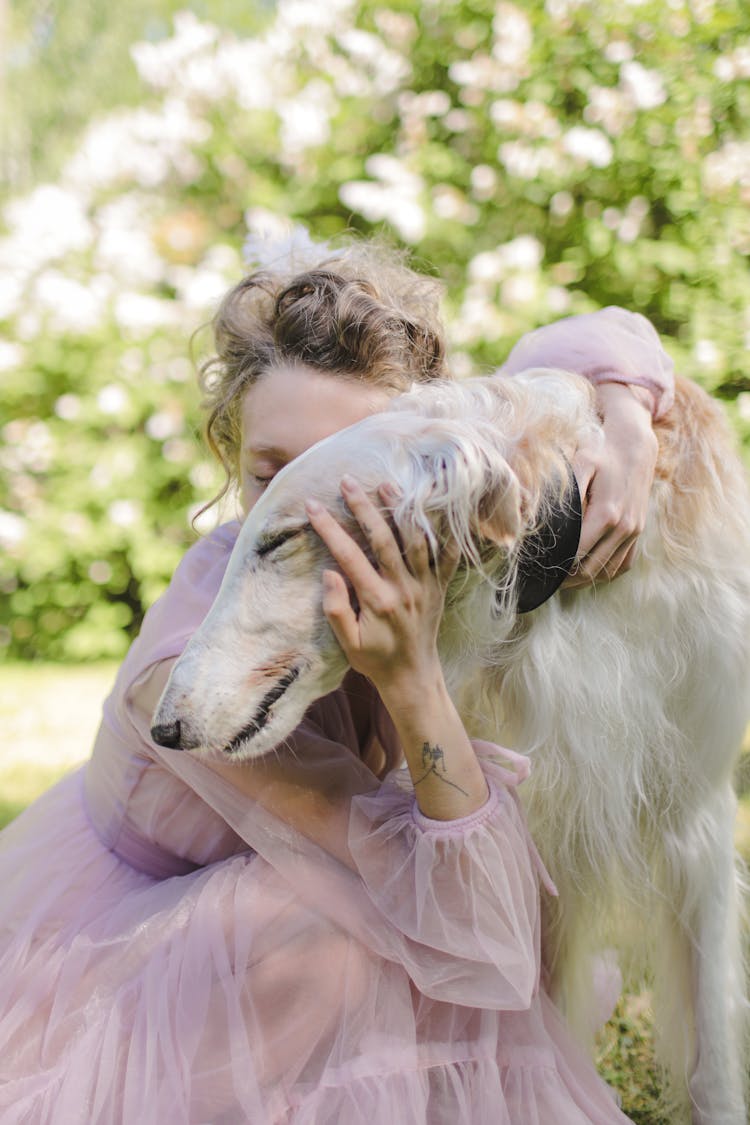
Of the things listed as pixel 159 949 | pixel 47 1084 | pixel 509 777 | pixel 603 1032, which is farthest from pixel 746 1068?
pixel 47 1084

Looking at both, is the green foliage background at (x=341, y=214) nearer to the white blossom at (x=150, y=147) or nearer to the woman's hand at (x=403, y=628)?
the white blossom at (x=150, y=147)

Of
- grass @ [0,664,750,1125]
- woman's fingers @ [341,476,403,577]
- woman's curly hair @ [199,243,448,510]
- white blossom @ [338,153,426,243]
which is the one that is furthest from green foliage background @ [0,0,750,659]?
woman's fingers @ [341,476,403,577]

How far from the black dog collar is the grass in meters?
1.12

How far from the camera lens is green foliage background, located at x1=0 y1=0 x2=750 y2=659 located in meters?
4.11

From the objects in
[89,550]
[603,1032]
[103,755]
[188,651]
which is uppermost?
[188,651]

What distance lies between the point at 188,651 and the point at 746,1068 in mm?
1373

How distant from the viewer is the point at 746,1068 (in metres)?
2.02

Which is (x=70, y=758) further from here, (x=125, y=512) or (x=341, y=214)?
(x=341, y=214)

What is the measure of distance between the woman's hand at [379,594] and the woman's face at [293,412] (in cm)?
31

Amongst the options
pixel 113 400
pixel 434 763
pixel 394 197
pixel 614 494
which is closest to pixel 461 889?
pixel 434 763

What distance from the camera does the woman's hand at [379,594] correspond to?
1393mm

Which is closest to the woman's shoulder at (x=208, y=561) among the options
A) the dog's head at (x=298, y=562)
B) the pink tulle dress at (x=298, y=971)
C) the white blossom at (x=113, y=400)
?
the pink tulle dress at (x=298, y=971)

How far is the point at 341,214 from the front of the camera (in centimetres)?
498

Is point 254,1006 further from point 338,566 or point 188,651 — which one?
point 338,566
